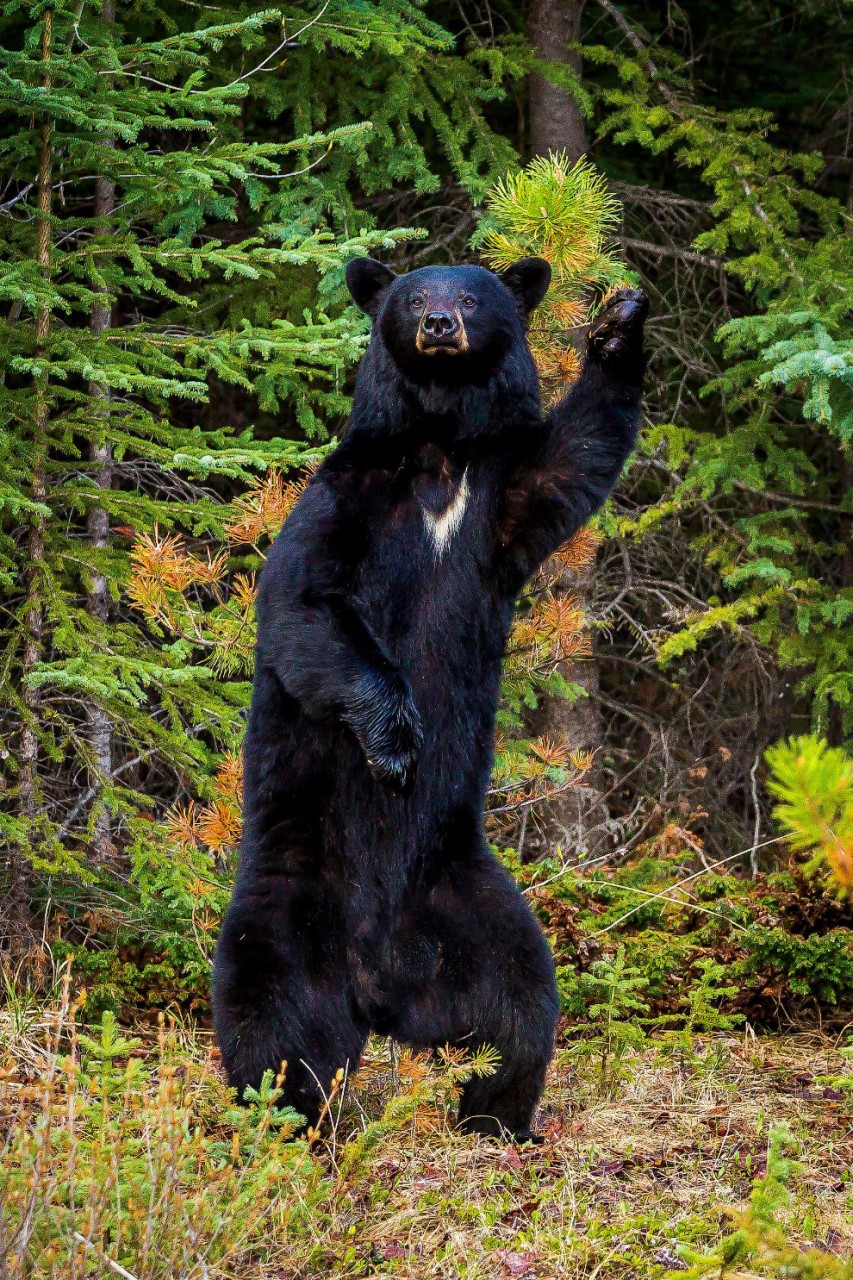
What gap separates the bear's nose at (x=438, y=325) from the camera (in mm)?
3840

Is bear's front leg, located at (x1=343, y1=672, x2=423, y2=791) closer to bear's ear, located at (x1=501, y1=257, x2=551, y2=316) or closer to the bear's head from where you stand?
the bear's head

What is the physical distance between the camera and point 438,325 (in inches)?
151

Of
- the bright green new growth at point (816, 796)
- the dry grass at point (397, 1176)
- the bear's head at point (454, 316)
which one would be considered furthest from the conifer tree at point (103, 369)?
the bright green new growth at point (816, 796)

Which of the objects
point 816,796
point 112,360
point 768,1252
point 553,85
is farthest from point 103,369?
point 816,796

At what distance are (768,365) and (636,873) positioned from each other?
8.42 feet

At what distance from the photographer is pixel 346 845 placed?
3936 mm

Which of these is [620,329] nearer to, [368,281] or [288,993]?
[368,281]

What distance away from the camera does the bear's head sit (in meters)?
3.90

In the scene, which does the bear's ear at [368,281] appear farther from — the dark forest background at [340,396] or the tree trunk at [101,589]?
the tree trunk at [101,589]

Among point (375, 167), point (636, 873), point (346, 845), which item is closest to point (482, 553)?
point (346, 845)

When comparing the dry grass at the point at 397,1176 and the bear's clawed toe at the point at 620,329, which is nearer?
the dry grass at the point at 397,1176

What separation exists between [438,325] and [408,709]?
99 cm

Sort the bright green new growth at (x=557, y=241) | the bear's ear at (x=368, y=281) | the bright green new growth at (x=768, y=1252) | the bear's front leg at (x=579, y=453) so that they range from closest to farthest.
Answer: the bright green new growth at (x=768, y=1252) < the bear's front leg at (x=579, y=453) < the bear's ear at (x=368, y=281) < the bright green new growth at (x=557, y=241)

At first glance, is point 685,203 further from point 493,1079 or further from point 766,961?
point 493,1079
